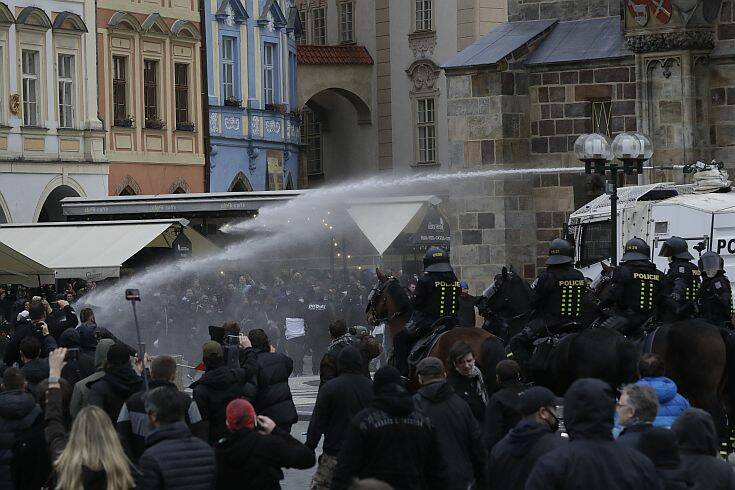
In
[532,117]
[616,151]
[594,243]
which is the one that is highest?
[532,117]

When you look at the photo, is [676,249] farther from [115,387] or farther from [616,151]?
[115,387]

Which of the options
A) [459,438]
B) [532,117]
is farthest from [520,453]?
[532,117]

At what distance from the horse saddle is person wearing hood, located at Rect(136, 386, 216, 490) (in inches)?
265

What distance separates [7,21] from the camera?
43781 millimetres

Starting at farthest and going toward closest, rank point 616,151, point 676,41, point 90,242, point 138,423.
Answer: point 90,242 < point 676,41 < point 616,151 < point 138,423

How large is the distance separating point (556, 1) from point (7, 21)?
54.3 feet

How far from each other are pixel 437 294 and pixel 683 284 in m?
2.38

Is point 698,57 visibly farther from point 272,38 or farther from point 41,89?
point 272,38

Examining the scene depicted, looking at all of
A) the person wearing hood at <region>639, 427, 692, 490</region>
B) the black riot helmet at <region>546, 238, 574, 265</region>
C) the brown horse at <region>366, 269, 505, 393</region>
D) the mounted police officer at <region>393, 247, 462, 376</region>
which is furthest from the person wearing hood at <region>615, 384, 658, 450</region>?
the mounted police officer at <region>393, 247, 462, 376</region>

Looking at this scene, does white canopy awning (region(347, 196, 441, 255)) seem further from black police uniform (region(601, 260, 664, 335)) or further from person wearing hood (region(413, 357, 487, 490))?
person wearing hood (region(413, 357, 487, 490))

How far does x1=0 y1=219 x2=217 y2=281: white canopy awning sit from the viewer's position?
34125 millimetres

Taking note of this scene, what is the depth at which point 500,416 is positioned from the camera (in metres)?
12.0


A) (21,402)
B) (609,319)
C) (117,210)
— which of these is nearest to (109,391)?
(21,402)

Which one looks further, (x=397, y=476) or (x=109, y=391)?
(x=109, y=391)
